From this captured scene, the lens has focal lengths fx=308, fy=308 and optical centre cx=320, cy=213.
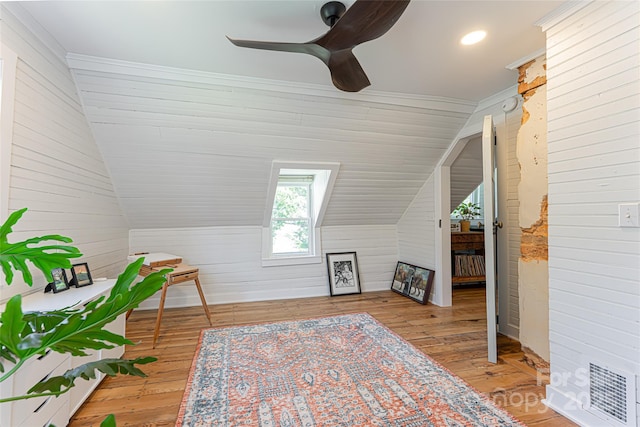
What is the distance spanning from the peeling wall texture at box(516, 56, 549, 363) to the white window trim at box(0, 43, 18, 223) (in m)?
3.23

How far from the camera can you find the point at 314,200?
410cm

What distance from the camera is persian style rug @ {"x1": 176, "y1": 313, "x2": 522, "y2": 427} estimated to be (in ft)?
5.55

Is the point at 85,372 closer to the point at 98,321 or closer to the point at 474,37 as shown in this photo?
the point at 98,321

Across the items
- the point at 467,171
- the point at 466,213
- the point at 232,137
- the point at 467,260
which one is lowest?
the point at 467,260

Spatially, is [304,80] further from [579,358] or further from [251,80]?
[579,358]

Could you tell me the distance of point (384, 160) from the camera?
138 inches

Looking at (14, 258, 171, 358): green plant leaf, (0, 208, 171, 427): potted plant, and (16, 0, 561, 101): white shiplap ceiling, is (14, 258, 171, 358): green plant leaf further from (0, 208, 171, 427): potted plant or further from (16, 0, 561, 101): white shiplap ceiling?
(16, 0, 561, 101): white shiplap ceiling

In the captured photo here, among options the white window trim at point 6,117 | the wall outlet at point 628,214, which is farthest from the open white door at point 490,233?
the white window trim at point 6,117

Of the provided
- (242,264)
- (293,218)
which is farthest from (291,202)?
(242,264)

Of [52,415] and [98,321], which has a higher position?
[98,321]

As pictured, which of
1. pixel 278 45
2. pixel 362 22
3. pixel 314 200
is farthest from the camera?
pixel 314 200

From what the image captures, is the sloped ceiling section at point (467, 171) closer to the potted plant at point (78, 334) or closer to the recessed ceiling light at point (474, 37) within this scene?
the recessed ceiling light at point (474, 37)

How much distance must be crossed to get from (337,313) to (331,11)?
2806 mm

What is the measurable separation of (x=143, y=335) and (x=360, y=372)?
6.65 ft
